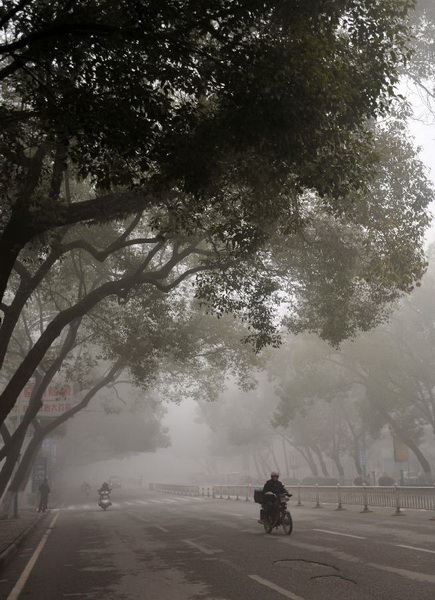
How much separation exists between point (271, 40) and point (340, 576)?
26.3 feet

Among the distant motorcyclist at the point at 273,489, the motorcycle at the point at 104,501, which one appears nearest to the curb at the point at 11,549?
the distant motorcyclist at the point at 273,489

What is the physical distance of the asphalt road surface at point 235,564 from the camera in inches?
329

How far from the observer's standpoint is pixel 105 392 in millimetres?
63000

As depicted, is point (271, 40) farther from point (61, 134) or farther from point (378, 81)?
point (61, 134)

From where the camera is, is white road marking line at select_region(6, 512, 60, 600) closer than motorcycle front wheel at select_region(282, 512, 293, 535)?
Yes

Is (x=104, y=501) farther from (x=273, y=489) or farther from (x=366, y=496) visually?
(x=273, y=489)

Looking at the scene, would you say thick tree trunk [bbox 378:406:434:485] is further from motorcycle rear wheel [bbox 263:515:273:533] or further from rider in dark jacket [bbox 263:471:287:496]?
motorcycle rear wheel [bbox 263:515:273:533]

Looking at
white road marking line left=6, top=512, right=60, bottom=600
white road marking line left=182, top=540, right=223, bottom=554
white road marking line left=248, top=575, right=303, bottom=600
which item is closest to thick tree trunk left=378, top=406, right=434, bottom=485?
white road marking line left=182, top=540, right=223, bottom=554

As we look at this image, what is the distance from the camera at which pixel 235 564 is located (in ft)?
35.6

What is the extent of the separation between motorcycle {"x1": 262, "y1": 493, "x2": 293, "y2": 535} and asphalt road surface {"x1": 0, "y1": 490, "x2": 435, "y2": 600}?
0.25 metres

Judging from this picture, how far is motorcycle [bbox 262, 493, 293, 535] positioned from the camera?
15.9 m

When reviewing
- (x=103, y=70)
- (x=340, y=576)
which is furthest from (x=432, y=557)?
(x=103, y=70)

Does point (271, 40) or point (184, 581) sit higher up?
point (271, 40)

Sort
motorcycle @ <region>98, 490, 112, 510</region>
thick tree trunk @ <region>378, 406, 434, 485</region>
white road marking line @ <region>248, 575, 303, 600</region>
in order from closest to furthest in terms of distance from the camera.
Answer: white road marking line @ <region>248, 575, 303, 600</region>
motorcycle @ <region>98, 490, 112, 510</region>
thick tree trunk @ <region>378, 406, 434, 485</region>
